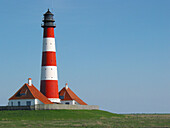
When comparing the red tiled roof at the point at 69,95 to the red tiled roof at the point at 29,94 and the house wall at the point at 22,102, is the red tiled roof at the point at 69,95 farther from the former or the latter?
the house wall at the point at 22,102

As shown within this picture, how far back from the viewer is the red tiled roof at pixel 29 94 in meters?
75.2

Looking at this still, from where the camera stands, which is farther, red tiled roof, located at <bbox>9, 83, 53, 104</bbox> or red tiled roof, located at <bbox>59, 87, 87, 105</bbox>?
red tiled roof, located at <bbox>59, 87, 87, 105</bbox>

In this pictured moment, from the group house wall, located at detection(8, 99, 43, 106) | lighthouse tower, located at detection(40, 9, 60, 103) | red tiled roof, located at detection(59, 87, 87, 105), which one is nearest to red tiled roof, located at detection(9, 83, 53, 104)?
house wall, located at detection(8, 99, 43, 106)

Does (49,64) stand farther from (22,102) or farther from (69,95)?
(69,95)

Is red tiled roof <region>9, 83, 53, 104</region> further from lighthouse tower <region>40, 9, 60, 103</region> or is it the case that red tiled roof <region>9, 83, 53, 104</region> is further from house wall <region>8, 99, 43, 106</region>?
lighthouse tower <region>40, 9, 60, 103</region>

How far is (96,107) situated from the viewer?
85.3m

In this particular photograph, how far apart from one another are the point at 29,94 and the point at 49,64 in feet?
22.6

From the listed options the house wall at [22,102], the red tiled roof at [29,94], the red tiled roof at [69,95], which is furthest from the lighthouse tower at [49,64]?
the red tiled roof at [69,95]

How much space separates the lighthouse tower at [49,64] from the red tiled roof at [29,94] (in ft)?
4.58

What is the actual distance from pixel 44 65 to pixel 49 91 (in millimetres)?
5153

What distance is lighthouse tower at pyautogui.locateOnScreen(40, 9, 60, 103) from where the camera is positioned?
76250 mm

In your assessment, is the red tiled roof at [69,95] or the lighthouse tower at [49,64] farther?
the red tiled roof at [69,95]

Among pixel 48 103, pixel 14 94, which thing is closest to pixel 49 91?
pixel 48 103

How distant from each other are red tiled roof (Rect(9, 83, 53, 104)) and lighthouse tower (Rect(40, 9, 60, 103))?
54.9 inches
